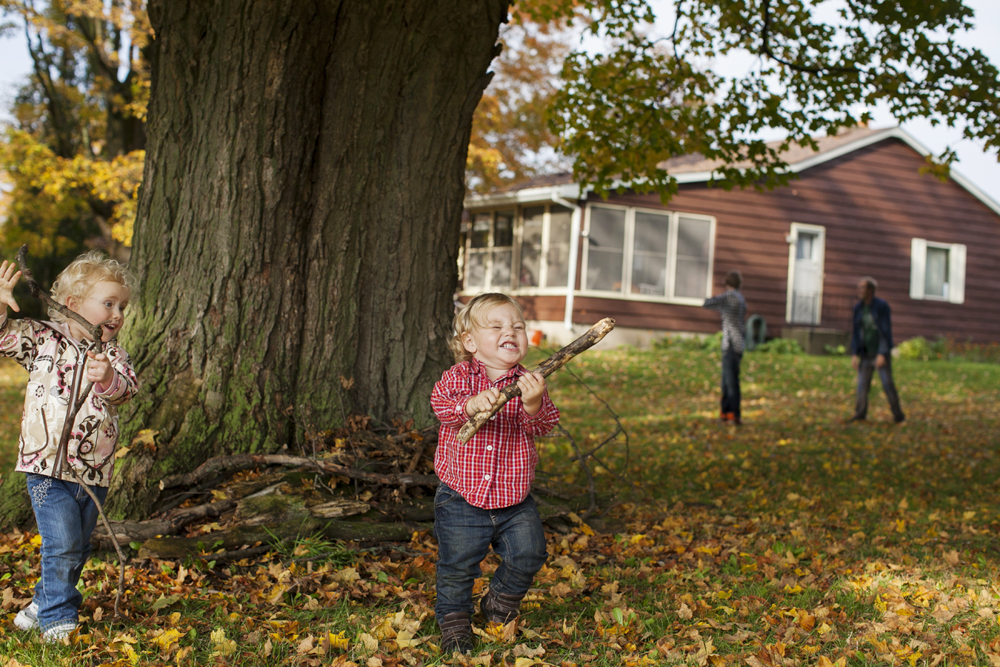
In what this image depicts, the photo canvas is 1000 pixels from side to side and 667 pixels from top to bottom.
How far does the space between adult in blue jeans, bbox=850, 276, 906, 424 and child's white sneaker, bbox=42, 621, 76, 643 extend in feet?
30.5

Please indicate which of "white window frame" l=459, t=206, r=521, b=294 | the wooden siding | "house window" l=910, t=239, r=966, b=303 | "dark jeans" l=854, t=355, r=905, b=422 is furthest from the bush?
"dark jeans" l=854, t=355, r=905, b=422

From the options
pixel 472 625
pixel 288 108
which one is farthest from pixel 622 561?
pixel 288 108

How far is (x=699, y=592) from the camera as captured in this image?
401cm

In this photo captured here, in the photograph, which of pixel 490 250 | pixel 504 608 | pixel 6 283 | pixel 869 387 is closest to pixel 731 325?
pixel 869 387

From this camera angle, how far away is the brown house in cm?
1864

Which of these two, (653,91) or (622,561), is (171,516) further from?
(653,91)

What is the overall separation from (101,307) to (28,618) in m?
1.31

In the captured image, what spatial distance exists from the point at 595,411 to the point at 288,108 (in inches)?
280

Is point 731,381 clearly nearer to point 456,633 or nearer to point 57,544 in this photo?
point 456,633

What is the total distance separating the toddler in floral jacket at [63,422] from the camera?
3.10 metres

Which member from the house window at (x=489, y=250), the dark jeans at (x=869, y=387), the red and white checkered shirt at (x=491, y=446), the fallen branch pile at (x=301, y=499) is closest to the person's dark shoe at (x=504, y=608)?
the red and white checkered shirt at (x=491, y=446)

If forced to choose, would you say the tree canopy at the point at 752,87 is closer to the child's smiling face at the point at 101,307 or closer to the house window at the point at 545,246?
the child's smiling face at the point at 101,307

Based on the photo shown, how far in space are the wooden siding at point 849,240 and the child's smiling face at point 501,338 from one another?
595 inches

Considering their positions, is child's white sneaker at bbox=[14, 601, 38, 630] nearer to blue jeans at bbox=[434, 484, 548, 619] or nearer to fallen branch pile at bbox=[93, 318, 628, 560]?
fallen branch pile at bbox=[93, 318, 628, 560]
